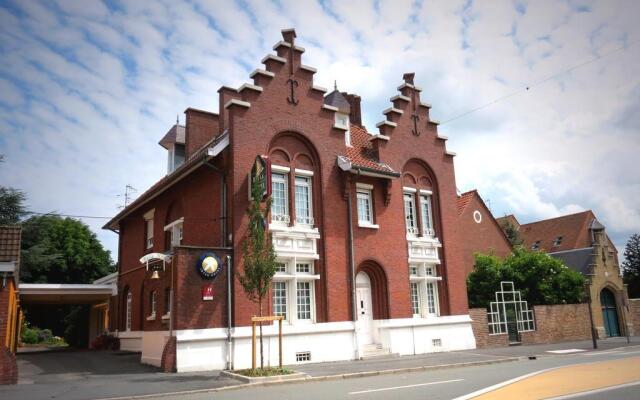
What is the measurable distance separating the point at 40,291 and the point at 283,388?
20.7 metres

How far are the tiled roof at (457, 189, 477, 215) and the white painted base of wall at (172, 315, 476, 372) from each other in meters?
12.5

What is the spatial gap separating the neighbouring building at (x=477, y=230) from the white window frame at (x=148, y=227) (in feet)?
62.4

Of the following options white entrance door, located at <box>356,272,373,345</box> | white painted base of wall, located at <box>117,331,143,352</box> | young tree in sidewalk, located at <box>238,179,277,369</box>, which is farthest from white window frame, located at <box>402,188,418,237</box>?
white painted base of wall, located at <box>117,331,143,352</box>

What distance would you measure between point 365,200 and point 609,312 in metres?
23.3

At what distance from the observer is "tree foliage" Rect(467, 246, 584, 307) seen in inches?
1198

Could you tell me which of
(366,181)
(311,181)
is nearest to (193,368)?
(311,181)

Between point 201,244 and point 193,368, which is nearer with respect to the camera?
point 193,368

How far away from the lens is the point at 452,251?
84.8 feet

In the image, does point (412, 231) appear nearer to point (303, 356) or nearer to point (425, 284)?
point (425, 284)

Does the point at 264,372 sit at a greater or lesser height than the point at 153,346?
lesser

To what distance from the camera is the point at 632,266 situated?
49.2m

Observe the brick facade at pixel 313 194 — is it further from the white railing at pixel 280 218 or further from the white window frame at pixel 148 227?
the white railing at pixel 280 218

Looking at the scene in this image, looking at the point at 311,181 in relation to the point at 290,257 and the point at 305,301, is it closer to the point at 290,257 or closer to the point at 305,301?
the point at 290,257

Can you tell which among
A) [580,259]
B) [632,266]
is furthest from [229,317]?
[632,266]
